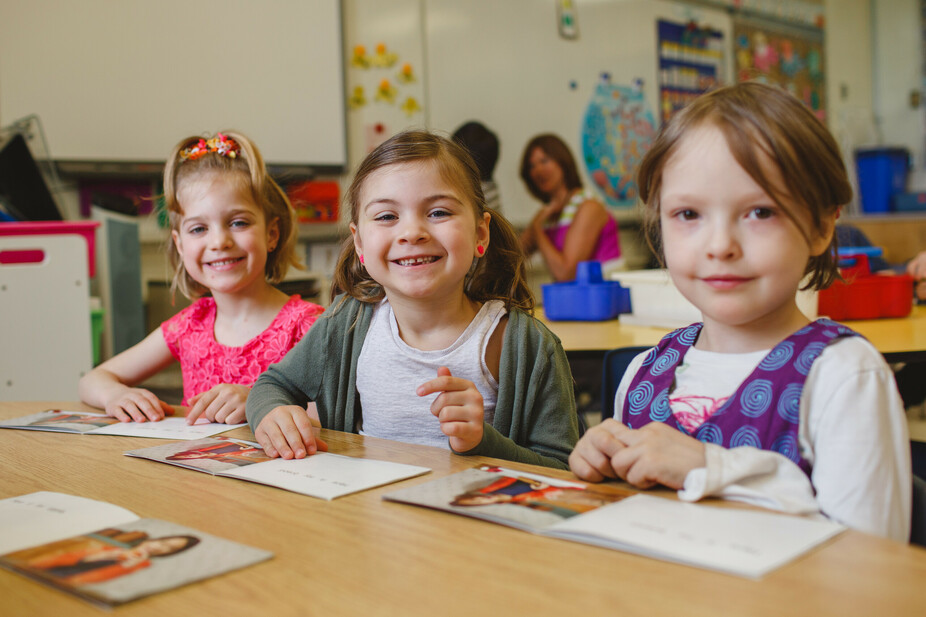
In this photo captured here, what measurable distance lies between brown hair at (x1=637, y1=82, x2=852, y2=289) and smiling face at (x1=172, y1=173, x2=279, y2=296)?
974 millimetres

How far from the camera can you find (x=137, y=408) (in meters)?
1.29

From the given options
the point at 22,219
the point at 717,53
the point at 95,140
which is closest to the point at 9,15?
the point at 95,140

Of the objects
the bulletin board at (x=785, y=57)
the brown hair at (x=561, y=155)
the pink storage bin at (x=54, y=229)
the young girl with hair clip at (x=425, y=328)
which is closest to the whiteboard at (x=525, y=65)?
the brown hair at (x=561, y=155)

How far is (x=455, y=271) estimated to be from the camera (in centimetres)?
119

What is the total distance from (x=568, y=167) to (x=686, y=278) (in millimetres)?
3069

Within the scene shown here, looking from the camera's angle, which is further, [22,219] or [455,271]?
[22,219]

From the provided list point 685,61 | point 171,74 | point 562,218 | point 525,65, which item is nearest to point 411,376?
point 562,218

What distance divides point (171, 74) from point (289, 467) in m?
3.06

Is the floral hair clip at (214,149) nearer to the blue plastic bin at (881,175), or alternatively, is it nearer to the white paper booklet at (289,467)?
the white paper booklet at (289,467)

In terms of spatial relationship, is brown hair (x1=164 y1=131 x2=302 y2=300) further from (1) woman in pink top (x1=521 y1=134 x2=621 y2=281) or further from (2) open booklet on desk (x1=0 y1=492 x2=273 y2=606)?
(1) woman in pink top (x1=521 y1=134 x2=621 y2=281)

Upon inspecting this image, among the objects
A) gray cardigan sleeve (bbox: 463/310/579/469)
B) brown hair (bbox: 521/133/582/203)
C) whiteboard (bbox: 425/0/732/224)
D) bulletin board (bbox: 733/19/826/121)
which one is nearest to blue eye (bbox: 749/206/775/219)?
gray cardigan sleeve (bbox: 463/310/579/469)

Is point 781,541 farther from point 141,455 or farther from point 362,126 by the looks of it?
point 362,126

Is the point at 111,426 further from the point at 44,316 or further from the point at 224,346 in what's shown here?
the point at 44,316

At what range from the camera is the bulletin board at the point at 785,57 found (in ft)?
18.8
